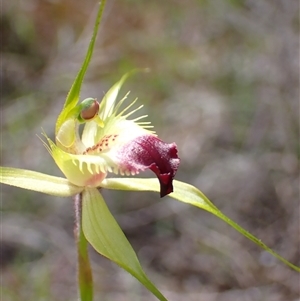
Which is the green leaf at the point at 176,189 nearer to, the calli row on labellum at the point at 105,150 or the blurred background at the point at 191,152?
the calli row on labellum at the point at 105,150

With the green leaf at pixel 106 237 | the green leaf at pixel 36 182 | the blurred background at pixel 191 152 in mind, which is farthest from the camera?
the blurred background at pixel 191 152

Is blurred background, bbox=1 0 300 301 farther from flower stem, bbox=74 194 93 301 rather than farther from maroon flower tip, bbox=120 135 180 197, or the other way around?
maroon flower tip, bbox=120 135 180 197

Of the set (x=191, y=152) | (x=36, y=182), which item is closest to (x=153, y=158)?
(x=36, y=182)

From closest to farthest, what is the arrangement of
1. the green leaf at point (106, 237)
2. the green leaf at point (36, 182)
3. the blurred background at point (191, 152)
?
the green leaf at point (106, 237)
the green leaf at point (36, 182)
the blurred background at point (191, 152)

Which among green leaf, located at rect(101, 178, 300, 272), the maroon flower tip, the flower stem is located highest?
the maroon flower tip

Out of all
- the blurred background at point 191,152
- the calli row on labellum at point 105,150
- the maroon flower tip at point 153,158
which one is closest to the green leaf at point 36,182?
the calli row on labellum at point 105,150

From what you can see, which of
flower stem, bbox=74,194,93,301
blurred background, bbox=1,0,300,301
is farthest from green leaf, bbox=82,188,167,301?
blurred background, bbox=1,0,300,301
